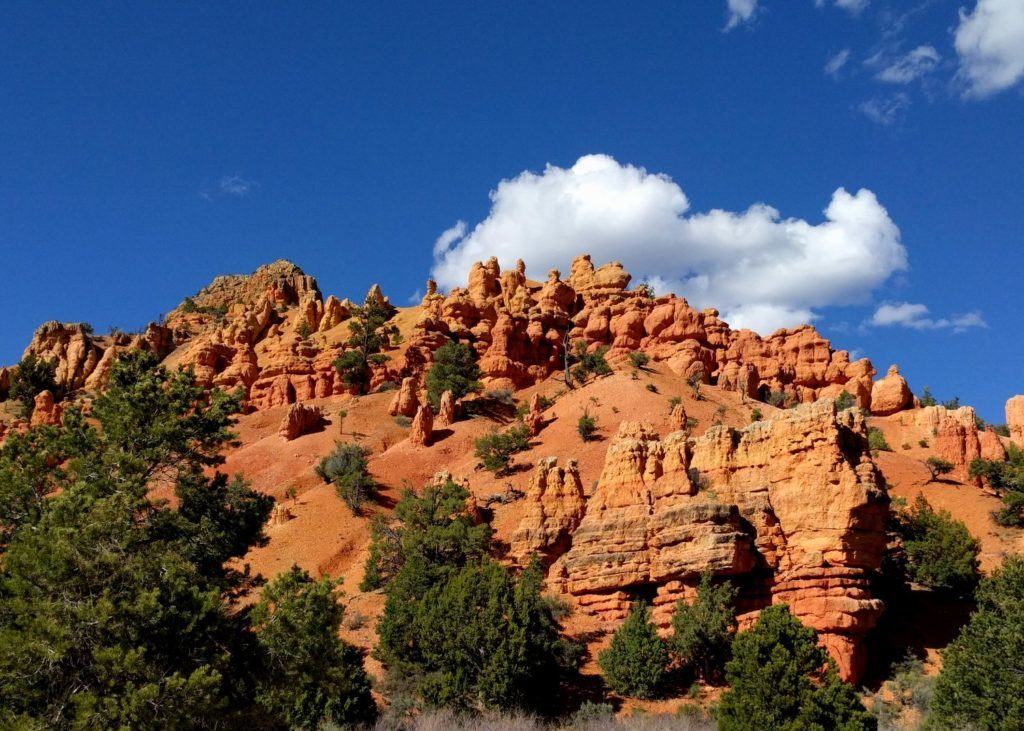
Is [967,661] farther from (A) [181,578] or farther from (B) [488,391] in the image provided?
(B) [488,391]

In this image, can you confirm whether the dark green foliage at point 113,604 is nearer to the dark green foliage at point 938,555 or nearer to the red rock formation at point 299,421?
the dark green foliage at point 938,555

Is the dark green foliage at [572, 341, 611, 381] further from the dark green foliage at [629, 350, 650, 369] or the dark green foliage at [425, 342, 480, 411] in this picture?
the dark green foliage at [425, 342, 480, 411]

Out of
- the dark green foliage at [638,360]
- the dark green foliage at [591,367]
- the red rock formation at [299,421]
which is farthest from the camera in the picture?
the dark green foliage at [591,367]

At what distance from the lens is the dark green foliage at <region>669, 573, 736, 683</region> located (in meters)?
27.6

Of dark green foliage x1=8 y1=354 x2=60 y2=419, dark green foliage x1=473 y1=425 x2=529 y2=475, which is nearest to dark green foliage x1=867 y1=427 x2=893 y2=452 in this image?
dark green foliage x1=473 y1=425 x2=529 y2=475

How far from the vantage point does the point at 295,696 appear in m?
19.0

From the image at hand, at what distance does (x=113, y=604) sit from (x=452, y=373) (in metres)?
46.0

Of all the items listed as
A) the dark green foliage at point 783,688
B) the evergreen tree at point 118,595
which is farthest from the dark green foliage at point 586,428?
the evergreen tree at point 118,595

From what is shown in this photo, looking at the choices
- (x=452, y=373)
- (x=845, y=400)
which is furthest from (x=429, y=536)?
(x=845, y=400)

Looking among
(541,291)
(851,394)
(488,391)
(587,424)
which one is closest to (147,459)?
(587,424)

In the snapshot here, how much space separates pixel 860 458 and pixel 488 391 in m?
34.1

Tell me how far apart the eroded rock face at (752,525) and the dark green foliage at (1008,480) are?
514 inches

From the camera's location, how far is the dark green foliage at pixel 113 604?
14.1 meters

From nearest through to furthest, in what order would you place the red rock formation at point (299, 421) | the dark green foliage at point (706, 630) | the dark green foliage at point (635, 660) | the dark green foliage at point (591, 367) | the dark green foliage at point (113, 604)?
the dark green foliage at point (113, 604) < the dark green foliage at point (635, 660) < the dark green foliage at point (706, 630) < the red rock formation at point (299, 421) < the dark green foliage at point (591, 367)
